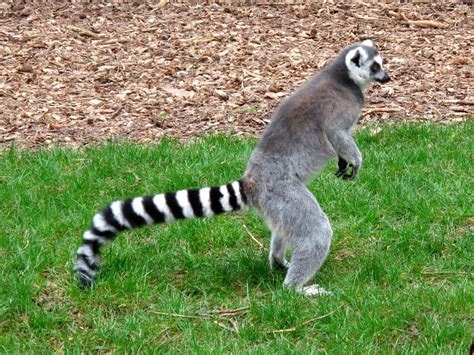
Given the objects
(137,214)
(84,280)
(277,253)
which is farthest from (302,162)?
(84,280)

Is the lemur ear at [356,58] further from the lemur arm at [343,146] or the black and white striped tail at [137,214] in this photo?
the black and white striped tail at [137,214]

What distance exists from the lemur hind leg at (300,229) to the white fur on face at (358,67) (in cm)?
114

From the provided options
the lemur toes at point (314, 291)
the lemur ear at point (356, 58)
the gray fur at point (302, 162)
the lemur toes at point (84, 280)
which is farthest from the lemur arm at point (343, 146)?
the lemur toes at point (84, 280)

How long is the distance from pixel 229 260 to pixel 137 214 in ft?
2.94

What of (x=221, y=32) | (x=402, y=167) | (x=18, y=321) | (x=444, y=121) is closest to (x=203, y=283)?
(x=18, y=321)

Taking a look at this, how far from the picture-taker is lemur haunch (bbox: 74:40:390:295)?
4.97 meters

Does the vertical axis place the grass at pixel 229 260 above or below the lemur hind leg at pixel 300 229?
below

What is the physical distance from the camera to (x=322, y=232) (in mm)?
5172

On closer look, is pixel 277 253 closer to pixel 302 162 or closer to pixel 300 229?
pixel 300 229

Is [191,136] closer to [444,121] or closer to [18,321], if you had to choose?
[444,121]

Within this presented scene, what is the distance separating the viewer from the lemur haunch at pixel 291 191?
4969 millimetres

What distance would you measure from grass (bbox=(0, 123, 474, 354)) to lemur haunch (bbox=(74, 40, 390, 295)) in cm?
24

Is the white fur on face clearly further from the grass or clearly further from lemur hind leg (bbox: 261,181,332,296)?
lemur hind leg (bbox: 261,181,332,296)

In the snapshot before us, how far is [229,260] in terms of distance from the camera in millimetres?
5574
